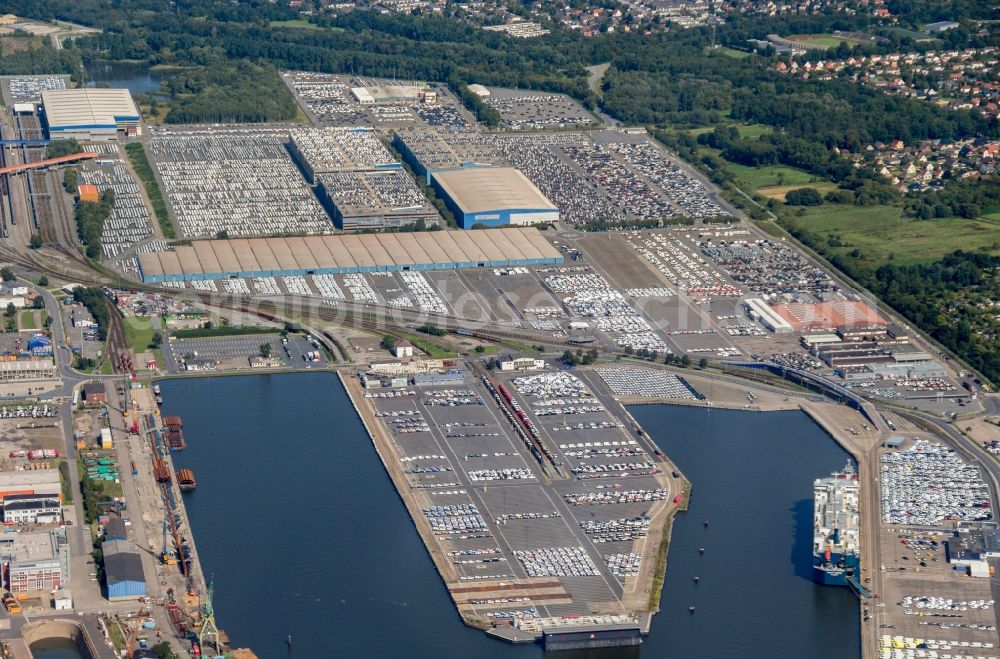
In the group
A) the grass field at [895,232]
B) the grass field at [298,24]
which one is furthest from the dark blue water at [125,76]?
the grass field at [895,232]

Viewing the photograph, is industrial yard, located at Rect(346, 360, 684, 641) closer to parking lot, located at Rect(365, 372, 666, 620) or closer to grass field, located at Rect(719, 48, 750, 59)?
parking lot, located at Rect(365, 372, 666, 620)

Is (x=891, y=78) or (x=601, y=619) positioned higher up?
(x=601, y=619)

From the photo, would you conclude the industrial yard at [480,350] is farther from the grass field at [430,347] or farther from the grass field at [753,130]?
the grass field at [753,130]

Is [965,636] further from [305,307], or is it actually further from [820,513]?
[305,307]

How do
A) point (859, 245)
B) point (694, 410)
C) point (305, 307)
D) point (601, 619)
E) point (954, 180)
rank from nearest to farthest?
point (601, 619), point (694, 410), point (305, 307), point (859, 245), point (954, 180)

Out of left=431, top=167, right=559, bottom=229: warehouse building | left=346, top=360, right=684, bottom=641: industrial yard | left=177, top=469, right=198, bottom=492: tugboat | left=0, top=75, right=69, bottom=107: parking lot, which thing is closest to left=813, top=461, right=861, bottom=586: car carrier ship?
left=346, top=360, right=684, bottom=641: industrial yard

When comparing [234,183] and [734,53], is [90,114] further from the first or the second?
[734,53]

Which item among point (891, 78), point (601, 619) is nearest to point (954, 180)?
point (891, 78)

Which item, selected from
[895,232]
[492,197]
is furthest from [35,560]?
[895,232]
